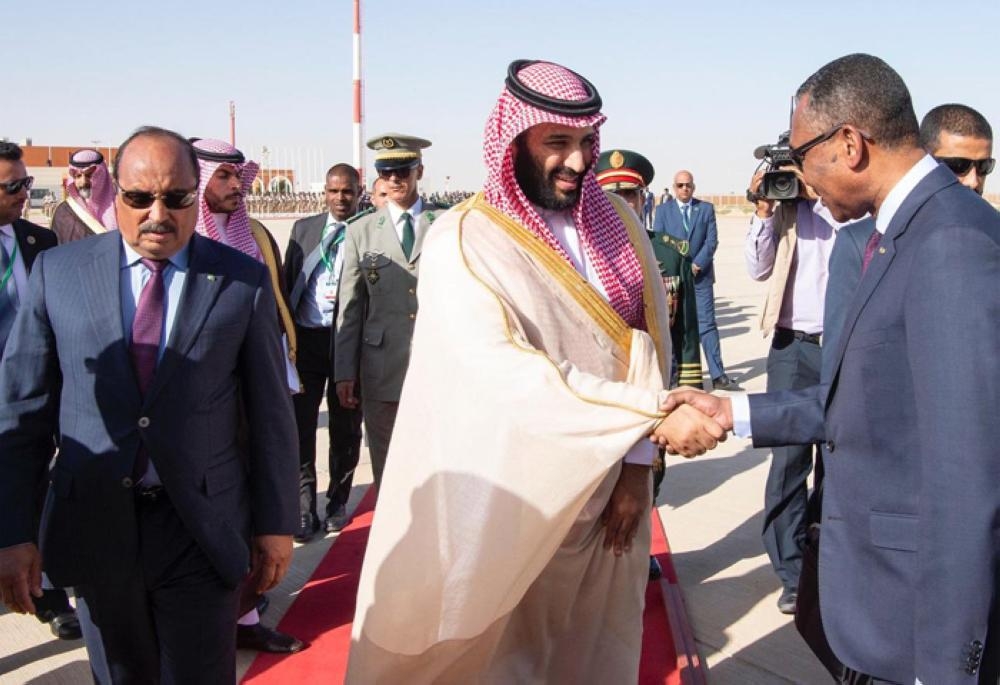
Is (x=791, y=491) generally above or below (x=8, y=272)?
below

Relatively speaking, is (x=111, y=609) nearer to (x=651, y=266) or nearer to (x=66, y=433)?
(x=66, y=433)

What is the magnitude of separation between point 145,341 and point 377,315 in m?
2.42

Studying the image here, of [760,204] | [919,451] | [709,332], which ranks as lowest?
[709,332]

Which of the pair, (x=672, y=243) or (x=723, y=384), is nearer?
(x=672, y=243)

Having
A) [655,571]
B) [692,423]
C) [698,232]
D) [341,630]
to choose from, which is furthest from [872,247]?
[698,232]

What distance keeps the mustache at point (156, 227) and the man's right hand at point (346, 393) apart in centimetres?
247

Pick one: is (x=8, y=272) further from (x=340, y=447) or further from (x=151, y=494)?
(x=340, y=447)

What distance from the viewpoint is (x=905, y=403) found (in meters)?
1.99

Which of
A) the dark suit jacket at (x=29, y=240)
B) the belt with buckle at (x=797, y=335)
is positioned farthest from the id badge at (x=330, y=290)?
the belt with buckle at (x=797, y=335)

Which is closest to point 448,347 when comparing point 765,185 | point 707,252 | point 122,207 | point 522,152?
point 522,152

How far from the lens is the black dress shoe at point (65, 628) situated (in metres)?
4.07

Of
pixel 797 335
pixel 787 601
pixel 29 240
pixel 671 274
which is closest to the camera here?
pixel 29 240

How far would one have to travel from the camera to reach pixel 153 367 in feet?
8.09

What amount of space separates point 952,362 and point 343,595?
332cm
